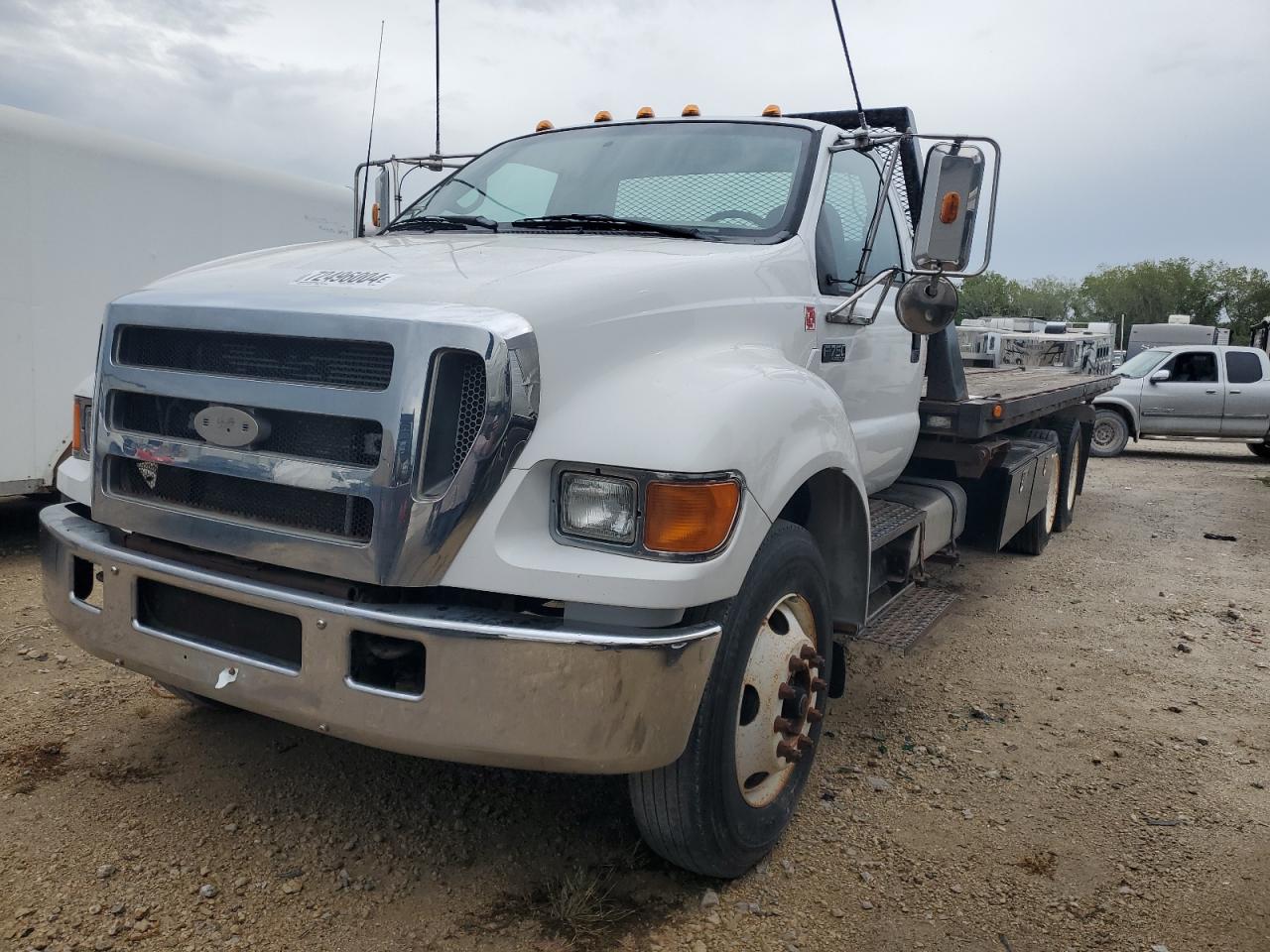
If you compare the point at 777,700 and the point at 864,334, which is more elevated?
the point at 864,334

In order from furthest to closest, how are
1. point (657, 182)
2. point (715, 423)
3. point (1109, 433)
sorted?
1. point (1109, 433)
2. point (657, 182)
3. point (715, 423)

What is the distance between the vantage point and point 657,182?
379 centimetres

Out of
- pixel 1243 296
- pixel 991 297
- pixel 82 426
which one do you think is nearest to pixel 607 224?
pixel 82 426

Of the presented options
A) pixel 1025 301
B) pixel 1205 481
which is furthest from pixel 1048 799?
pixel 1025 301

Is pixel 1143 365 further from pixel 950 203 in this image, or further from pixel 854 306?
pixel 950 203

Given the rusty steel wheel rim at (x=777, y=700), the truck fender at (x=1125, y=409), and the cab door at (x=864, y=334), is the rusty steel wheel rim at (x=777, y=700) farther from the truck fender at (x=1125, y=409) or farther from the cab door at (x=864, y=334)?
the truck fender at (x=1125, y=409)

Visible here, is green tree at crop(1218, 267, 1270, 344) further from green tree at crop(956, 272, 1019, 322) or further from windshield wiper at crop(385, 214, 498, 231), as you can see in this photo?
windshield wiper at crop(385, 214, 498, 231)

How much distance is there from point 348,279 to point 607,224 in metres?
1.13

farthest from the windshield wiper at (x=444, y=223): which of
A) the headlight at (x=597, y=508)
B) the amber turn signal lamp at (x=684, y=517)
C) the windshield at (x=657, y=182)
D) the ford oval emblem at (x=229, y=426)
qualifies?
the amber turn signal lamp at (x=684, y=517)

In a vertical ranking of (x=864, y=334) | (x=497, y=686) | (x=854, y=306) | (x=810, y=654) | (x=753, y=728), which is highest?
(x=854, y=306)

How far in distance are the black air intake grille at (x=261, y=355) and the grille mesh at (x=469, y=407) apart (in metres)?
0.18

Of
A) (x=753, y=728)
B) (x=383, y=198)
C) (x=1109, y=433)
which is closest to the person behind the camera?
(x=753, y=728)

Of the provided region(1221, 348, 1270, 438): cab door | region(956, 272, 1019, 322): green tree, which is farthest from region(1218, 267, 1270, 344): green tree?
region(1221, 348, 1270, 438): cab door

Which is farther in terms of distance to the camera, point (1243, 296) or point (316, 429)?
point (1243, 296)
